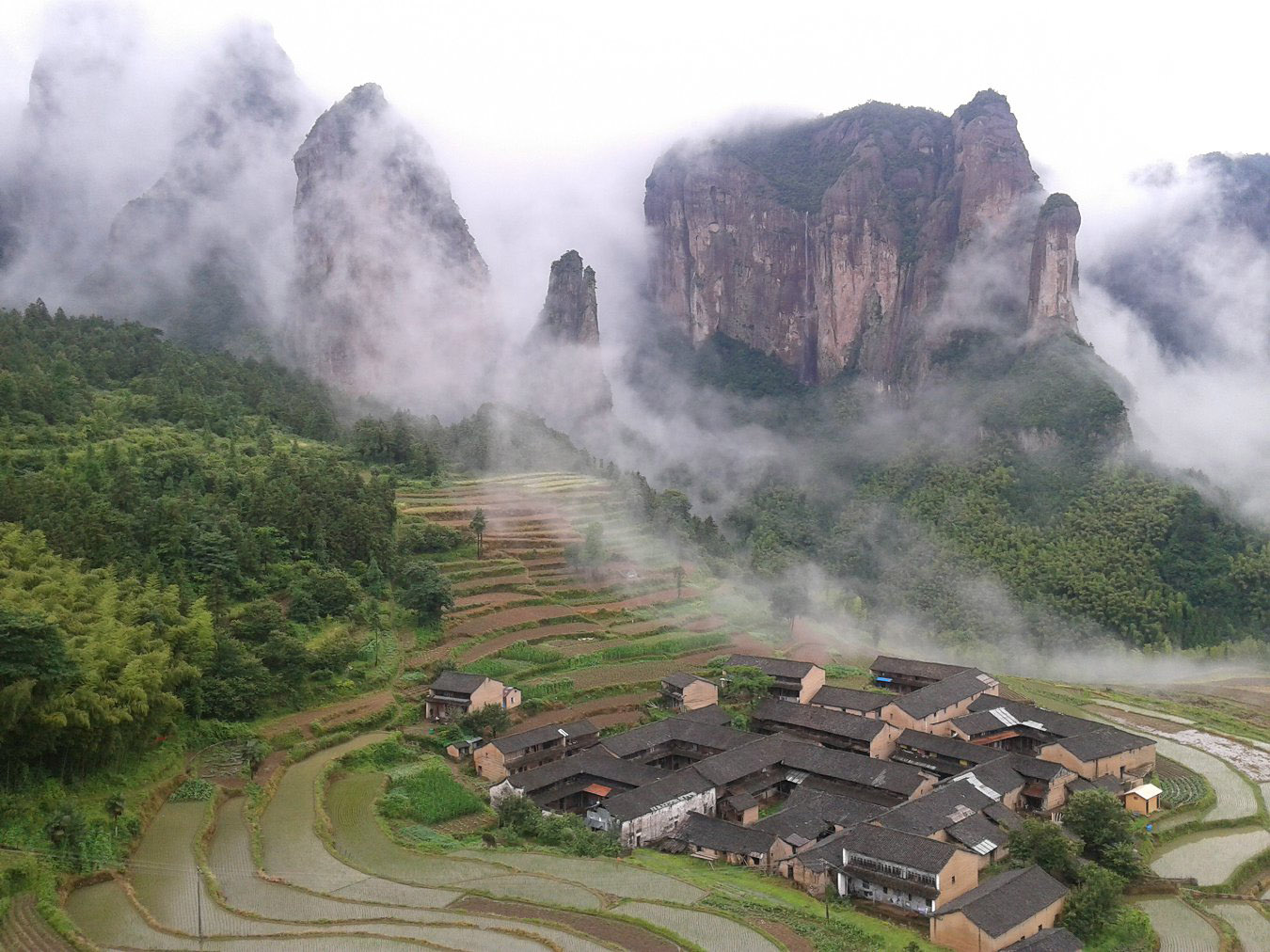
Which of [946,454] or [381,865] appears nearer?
[381,865]

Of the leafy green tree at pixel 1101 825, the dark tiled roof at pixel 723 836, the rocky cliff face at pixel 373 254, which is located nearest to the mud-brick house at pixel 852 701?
the leafy green tree at pixel 1101 825

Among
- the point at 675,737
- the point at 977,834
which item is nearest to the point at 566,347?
the point at 675,737

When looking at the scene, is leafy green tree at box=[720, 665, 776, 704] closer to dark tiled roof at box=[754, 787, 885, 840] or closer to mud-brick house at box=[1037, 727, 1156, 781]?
dark tiled roof at box=[754, 787, 885, 840]

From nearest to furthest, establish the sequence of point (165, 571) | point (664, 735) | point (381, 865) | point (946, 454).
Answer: point (381, 865)
point (165, 571)
point (664, 735)
point (946, 454)

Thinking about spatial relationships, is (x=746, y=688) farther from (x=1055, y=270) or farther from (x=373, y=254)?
(x=1055, y=270)

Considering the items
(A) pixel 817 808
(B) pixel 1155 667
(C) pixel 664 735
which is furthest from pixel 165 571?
(B) pixel 1155 667

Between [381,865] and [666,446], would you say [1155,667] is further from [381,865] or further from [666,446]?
[666,446]
